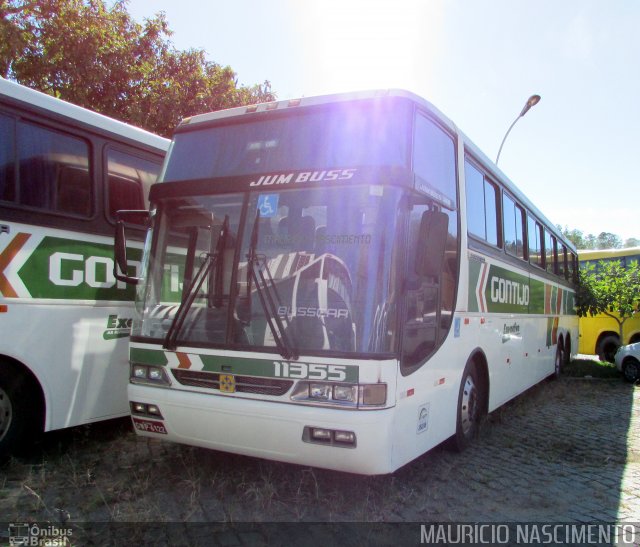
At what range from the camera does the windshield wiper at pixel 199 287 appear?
4.38m

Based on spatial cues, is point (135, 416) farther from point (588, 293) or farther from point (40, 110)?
point (588, 293)

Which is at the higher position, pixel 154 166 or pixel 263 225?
pixel 154 166

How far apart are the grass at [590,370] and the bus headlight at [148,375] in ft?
36.0

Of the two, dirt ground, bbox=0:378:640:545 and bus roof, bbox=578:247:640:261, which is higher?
bus roof, bbox=578:247:640:261

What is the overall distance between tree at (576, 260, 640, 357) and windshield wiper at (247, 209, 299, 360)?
13.2 m

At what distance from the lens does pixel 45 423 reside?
16.5 feet

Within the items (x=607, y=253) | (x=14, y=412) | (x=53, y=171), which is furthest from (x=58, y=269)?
(x=607, y=253)

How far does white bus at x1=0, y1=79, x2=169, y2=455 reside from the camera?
478 cm

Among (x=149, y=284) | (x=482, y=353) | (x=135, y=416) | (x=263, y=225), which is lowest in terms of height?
(x=135, y=416)

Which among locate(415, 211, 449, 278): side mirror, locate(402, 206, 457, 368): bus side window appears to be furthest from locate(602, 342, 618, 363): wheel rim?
locate(415, 211, 449, 278): side mirror

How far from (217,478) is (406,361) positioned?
6.46 feet

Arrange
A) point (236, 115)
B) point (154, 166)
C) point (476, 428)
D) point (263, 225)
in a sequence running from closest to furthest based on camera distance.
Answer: point (263, 225), point (236, 115), point (476, 428), point (154, 166)

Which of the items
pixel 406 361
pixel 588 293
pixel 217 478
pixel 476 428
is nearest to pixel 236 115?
pixel 406 361

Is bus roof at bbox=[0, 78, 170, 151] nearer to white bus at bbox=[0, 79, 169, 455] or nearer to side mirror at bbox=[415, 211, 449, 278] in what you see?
white bus at bbox=[0, 79, 169, 455]
